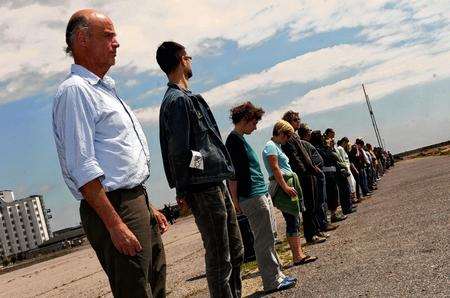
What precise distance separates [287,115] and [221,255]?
473 centimetres

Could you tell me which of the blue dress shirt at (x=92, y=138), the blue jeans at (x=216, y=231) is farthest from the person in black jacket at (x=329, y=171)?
the blue dress shirt at (x=92, y=138)

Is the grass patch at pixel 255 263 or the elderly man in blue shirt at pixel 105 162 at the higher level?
the elderly man in blue shirt at pixel 105 162

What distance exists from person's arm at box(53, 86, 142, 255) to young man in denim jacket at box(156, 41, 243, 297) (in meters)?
1.19

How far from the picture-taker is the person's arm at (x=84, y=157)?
2.57 metres

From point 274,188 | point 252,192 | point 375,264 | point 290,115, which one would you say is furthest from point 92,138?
point 290,115

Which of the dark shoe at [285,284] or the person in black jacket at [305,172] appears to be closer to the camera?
the dark shoe at [285,284]

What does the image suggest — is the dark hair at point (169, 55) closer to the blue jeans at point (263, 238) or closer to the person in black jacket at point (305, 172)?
the blue jeans at point (263, 238)

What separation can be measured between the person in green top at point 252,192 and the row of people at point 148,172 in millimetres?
11

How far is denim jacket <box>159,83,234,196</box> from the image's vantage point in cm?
381

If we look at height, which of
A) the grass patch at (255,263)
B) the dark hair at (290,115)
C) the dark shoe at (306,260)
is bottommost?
the grass patch at (255,263)

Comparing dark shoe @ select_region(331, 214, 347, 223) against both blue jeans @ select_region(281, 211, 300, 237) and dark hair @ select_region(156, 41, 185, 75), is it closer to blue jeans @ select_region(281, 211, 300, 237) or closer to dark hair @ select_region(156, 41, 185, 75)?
blue jeans @ select_region(281, 211, 300, 237)

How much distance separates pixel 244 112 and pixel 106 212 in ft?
11.4

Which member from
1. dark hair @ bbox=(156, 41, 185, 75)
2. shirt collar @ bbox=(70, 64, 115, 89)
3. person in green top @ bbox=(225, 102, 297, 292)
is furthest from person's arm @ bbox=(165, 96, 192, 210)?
person in green top @ bbox=(225, 102, 297, 292)

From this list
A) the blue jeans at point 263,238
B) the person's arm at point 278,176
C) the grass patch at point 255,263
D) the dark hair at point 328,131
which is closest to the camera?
the blue jeans at point 263,238
